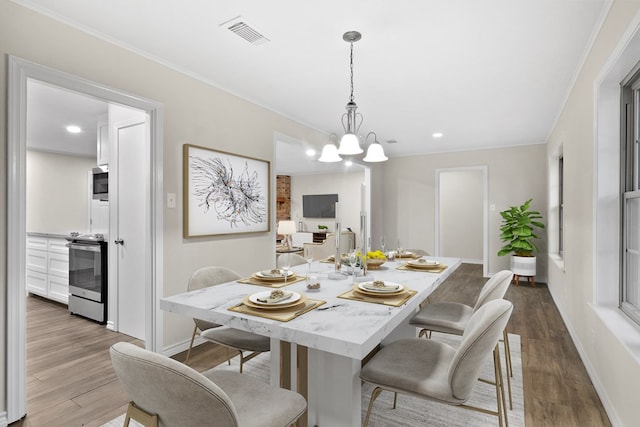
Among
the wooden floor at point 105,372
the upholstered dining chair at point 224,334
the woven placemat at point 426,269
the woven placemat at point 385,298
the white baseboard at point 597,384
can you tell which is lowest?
the wooden floor at point 105,372

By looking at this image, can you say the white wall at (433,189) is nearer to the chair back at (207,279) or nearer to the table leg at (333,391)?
the chair back at (207,279)

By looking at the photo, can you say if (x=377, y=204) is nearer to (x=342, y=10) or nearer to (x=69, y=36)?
(x=342, y=10)

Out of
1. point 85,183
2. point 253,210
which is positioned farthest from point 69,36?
point 85,183

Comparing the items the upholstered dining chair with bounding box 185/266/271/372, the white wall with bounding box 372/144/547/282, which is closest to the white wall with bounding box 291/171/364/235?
the white wall with bounding box 372/144/547/282

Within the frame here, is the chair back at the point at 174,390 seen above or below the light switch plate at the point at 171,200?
below

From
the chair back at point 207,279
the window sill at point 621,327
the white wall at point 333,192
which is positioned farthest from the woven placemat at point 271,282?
the white wall at point 333,192

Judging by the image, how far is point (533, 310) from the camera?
409cm

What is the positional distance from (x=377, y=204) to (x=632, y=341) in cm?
526

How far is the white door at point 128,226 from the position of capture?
314cm

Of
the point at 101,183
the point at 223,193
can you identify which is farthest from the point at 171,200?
the point at 101,183

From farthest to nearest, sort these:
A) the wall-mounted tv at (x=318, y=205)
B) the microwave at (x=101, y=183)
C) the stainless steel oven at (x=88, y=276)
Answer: the wall-mounted tv at (x=318, y=205)
the microwave at (x=101, y=183)
the stainless steel oven at (x=88, y=276)

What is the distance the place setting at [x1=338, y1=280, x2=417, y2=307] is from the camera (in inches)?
62.8

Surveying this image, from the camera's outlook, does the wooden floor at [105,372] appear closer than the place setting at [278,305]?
No

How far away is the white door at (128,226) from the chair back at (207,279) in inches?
48.2
